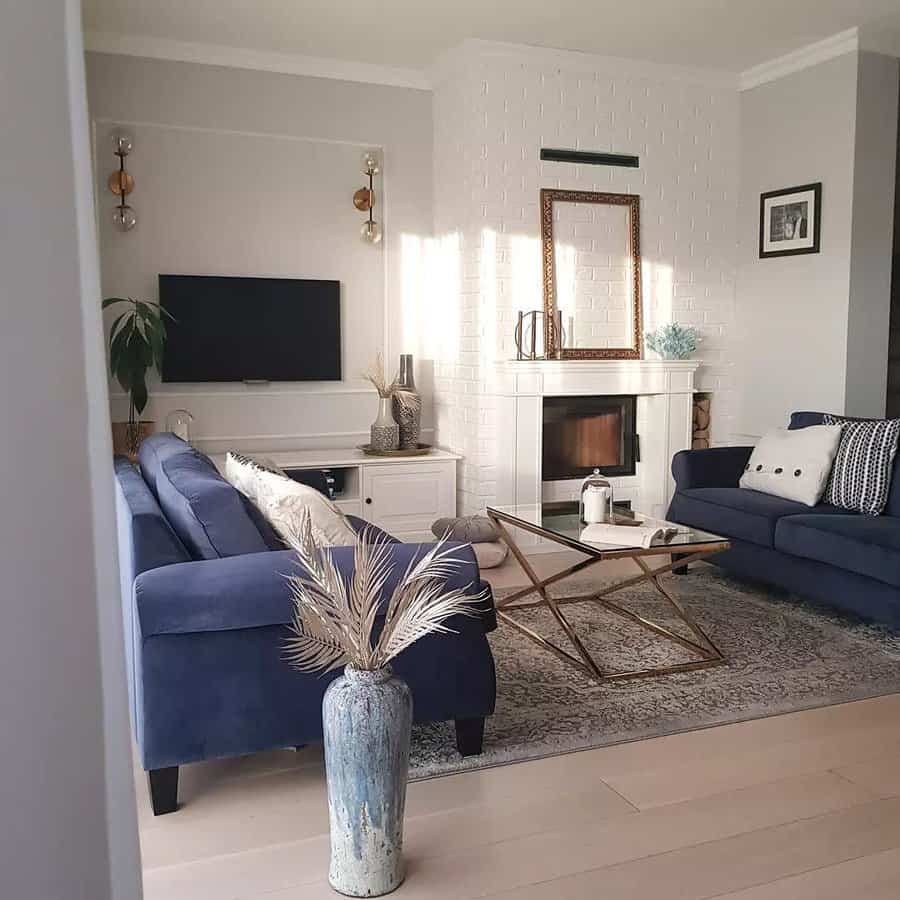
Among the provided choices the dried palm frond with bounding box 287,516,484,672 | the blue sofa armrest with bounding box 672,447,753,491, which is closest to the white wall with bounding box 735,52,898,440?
the blue sofa armrest with bounding box 672,447,753,491

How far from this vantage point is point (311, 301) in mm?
5766

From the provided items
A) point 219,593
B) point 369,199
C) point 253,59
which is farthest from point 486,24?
point 219,593

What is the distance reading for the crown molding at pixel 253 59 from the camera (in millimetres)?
5219

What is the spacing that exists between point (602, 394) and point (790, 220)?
5.05 feet

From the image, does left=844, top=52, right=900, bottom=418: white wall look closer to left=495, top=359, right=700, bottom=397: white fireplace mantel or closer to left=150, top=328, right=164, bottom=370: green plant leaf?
left=495, top=359, right=700, bottom=397: white fireplace mantel

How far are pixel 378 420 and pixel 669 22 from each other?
270 cm

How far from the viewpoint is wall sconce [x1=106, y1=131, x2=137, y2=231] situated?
5273mm

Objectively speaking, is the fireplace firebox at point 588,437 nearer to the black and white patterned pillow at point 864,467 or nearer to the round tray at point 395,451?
the round tray at point 395,451

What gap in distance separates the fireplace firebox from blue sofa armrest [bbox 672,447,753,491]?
40.1 inches

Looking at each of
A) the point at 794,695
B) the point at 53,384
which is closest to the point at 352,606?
the point at 53,384

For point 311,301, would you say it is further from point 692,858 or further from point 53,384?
point 53,384

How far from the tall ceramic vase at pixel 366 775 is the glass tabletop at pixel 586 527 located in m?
1.46

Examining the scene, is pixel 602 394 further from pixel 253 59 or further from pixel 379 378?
pixel 253 59

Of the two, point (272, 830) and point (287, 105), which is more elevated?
point (287, 105)
